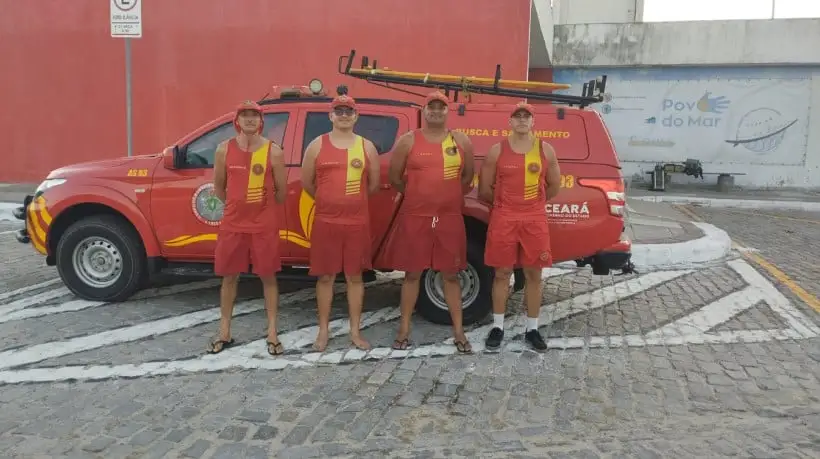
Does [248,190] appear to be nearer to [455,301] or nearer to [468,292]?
[455,301]

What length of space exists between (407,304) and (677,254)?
513 cm

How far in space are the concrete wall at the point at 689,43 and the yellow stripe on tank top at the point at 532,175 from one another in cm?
1586

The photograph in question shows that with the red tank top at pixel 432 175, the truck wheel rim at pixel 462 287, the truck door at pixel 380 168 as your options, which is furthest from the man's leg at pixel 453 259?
the truck door at pixel 380 168

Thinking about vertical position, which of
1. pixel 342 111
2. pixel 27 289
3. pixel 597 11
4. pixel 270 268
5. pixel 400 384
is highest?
pixel 597 11

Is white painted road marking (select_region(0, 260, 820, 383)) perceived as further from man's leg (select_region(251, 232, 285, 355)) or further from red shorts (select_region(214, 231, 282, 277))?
red shorts (select_region(214, 231, 282, 277))

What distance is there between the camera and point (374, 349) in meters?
5.10

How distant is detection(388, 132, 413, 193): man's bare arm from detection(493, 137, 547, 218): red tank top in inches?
27.1

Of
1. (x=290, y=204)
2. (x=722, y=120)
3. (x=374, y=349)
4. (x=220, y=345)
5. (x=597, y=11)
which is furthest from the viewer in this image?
(x=597, y=11)

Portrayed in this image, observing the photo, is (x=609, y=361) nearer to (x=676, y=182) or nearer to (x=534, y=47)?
(x=534, y=47)

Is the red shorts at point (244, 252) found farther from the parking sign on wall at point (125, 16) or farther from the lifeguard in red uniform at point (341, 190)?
the parking sign on wall at point (125, 16)

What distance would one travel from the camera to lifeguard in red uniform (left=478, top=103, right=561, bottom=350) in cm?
482

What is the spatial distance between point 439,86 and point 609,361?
295cm

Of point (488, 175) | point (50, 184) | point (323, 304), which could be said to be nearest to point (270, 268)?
point (323, 304)

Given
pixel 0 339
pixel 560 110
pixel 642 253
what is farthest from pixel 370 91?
pixel 0 339
